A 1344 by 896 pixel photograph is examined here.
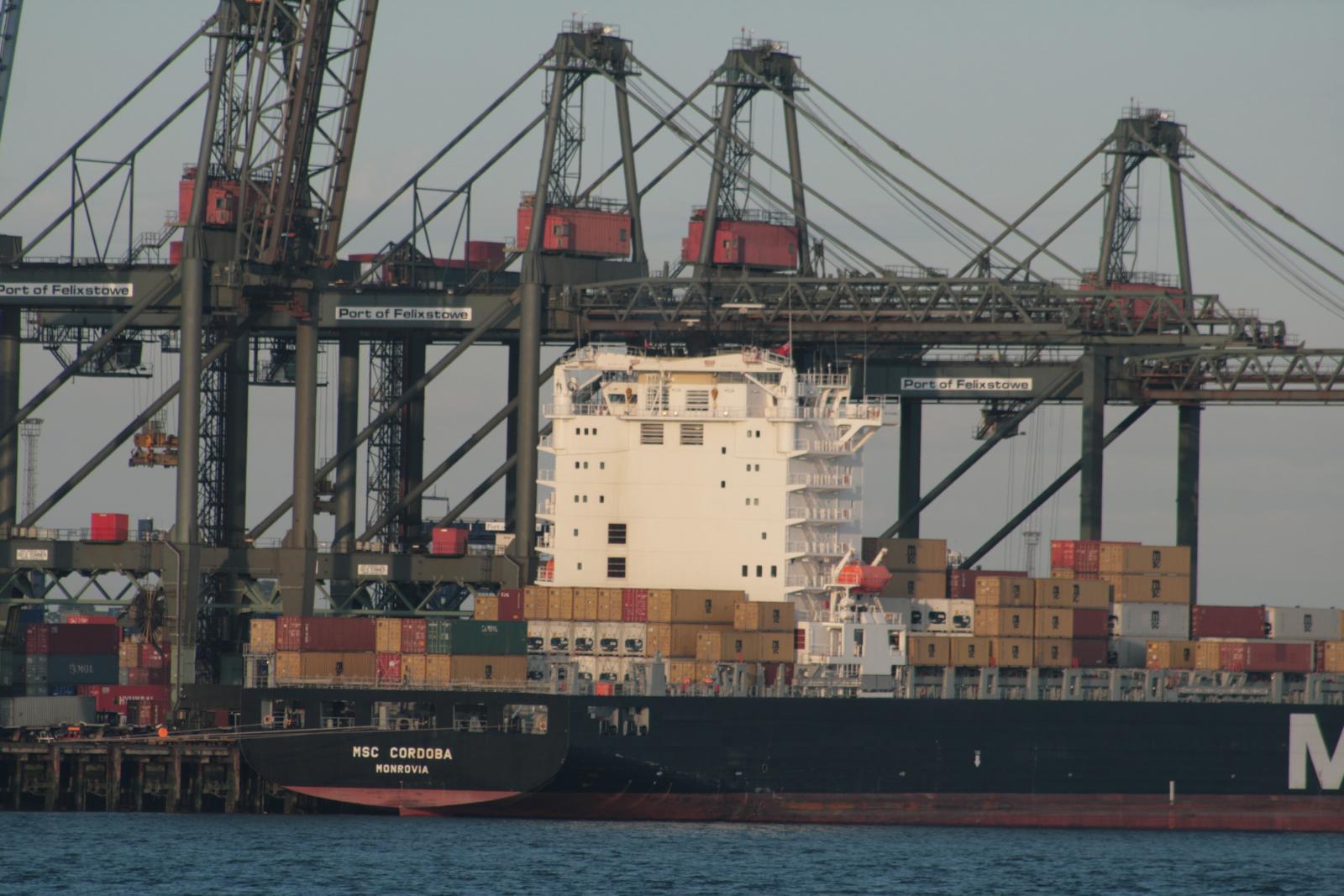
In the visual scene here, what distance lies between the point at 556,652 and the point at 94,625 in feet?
55.0

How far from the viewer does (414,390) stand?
7869 cm

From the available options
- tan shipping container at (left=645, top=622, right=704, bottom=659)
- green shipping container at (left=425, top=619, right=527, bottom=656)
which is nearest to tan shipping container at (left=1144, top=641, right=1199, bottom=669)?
tan shipping container at (left=645, top=622, right=704, bottom=659)

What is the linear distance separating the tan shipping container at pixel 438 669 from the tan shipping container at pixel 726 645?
5.83 meters

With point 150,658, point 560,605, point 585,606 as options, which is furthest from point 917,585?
point 150,658

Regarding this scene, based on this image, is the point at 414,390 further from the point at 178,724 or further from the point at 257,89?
the point at 178,724

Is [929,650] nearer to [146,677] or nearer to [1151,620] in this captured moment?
[1151,620]

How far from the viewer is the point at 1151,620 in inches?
2680

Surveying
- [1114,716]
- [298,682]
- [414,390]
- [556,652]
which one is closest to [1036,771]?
[1114,716]

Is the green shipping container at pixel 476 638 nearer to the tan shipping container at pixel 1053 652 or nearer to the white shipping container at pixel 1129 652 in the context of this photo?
the tan shipping container at pixel 1053 652

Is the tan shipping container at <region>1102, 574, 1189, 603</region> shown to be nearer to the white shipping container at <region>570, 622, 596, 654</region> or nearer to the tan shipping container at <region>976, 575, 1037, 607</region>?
the tan shipping container at <region>976, 575, 1037, 607</region>

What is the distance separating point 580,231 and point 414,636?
19609mm

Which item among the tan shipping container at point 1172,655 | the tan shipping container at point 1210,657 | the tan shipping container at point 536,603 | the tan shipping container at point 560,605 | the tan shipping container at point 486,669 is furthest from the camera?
the tan shipping container at point 1210,657

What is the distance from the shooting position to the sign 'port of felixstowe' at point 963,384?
261ft

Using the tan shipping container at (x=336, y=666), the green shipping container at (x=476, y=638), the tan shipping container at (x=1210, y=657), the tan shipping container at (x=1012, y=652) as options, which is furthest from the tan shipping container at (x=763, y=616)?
the tan shipping container at (x=1210, y=657)
